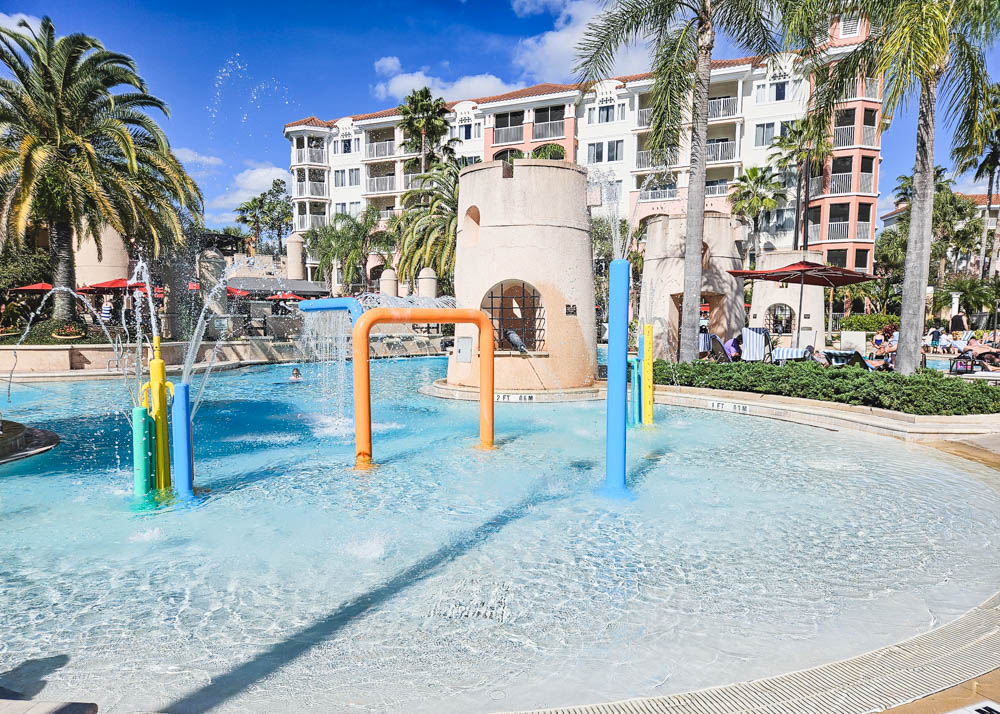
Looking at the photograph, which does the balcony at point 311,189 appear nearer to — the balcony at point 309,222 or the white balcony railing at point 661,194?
the balcony at point 309,222

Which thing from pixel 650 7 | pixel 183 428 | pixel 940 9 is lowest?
pixel 183 428

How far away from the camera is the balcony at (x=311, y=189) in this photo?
52.2 m

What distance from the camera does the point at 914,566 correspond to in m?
5.00

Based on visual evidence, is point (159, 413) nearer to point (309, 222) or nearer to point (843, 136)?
point (843, 136)

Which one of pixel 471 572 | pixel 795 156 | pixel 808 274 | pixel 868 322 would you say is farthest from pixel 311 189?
pixel 471 572

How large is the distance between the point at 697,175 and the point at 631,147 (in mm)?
30536

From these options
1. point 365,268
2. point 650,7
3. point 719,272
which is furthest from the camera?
point 365,268

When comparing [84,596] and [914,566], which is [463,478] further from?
[914,566]

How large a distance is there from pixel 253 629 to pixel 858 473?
7203 millimetres

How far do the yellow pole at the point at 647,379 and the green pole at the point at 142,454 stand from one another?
7458 millimetres

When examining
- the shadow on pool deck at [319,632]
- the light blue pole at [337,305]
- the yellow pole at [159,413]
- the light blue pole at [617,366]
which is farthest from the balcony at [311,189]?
the shadow on pool deck at [319,632]

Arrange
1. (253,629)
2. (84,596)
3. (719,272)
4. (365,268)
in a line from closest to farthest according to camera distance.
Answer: (253,629)
(84,596)
(719,272)
(365,268)

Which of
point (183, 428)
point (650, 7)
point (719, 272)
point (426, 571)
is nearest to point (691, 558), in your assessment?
point (426, 571)

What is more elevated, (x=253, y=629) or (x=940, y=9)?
(x=940, y=9)
